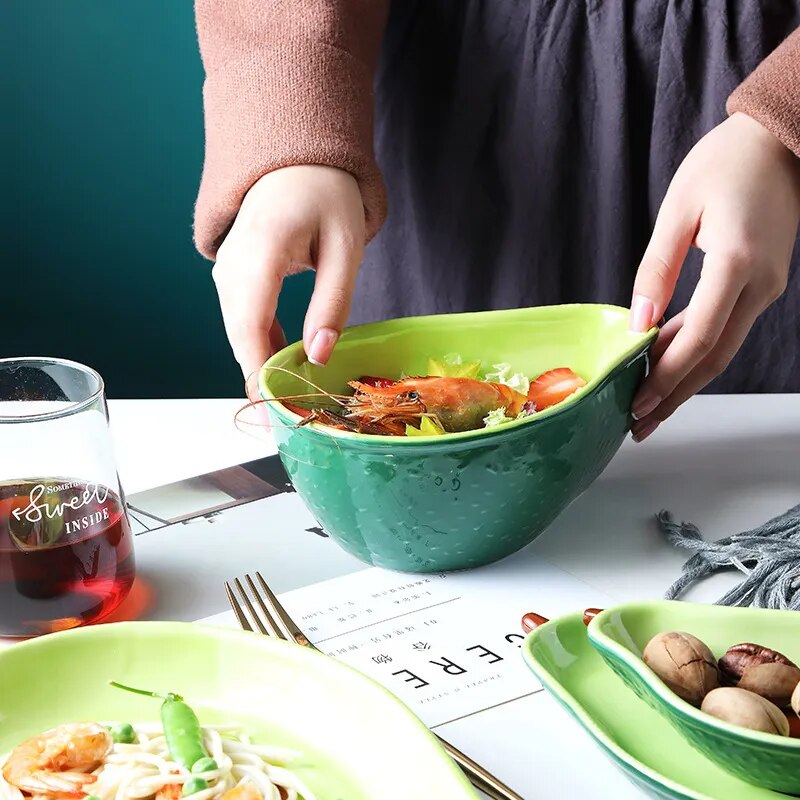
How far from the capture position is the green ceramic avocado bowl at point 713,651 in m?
0.53

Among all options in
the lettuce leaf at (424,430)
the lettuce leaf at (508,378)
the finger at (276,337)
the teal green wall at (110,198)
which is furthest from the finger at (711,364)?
the teal green wall at (110,198)

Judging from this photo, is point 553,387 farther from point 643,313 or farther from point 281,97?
point 281,97

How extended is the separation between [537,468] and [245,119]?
0.49 meters

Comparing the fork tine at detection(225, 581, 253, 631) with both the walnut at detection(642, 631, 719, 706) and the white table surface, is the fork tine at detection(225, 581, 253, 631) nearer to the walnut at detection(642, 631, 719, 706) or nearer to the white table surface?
the white table surface

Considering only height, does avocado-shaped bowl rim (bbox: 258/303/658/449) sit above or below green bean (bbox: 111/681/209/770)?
above

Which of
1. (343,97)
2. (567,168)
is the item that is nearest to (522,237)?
(567,168)

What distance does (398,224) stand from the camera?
147 centimetres

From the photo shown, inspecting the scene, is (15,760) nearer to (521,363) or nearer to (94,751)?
(94,751)

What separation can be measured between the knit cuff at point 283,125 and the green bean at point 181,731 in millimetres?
554

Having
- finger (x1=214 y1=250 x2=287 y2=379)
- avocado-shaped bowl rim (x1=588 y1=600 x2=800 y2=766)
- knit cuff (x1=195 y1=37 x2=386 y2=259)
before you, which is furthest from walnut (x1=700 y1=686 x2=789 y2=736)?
knit cuff (x1=195 y1=37 x2=386 y2=259)

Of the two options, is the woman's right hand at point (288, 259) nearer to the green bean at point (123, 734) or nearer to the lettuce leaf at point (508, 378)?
the lettuce leaf at point (508, 378)

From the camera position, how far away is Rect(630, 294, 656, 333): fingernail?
0.89 metres

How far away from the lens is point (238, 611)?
2.55ft

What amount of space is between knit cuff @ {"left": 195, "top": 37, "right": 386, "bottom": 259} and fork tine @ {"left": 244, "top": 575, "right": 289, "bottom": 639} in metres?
0.41
